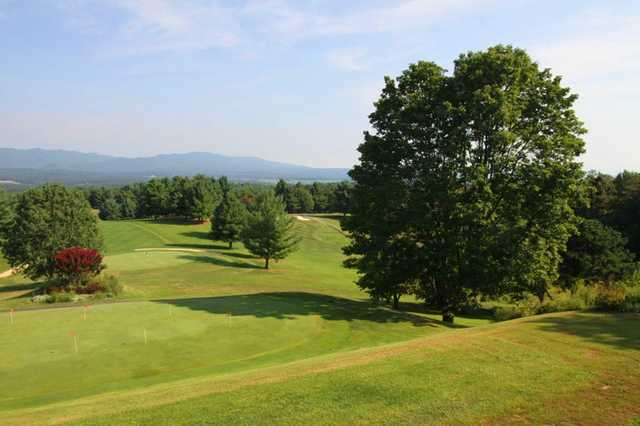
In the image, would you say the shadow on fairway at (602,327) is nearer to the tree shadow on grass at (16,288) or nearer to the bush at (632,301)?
the bush at (632,301)

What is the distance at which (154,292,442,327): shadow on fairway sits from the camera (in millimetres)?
23625

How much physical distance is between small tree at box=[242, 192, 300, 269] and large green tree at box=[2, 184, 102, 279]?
2058 centimetres

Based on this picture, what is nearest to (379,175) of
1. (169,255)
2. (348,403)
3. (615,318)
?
(615,318)

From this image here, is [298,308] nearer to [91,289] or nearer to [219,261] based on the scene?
[91,289]

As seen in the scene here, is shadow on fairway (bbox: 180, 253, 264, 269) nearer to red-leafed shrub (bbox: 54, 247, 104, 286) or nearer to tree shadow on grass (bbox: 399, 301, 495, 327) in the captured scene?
red-leafed shrub (bbox: 54, 247, 104, 286)

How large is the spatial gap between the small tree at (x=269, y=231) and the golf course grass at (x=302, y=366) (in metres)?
30.1

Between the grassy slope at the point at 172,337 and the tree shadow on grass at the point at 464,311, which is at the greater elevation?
the grassy slope at the point at 172,337

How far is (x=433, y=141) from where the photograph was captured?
24.3m

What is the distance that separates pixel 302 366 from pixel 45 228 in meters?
37.3

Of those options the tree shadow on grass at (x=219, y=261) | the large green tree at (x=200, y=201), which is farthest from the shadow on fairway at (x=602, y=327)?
the large green tree at (x=200, y=201)

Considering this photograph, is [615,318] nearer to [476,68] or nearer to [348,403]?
[348,403]

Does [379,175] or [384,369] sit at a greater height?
[379,175]

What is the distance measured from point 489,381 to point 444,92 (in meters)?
17.4

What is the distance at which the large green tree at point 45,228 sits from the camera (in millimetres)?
41031
